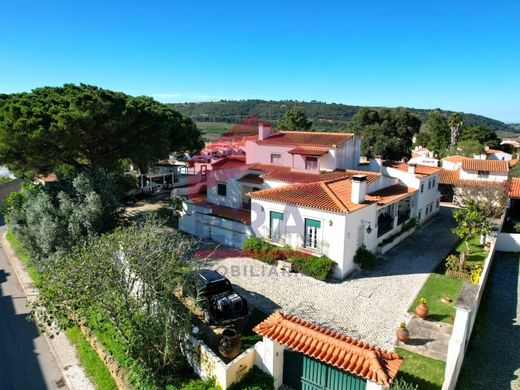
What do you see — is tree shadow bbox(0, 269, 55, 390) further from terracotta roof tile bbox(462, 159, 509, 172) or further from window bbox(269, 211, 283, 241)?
terracotta roof tile bbox(462, 159, 509, 172)

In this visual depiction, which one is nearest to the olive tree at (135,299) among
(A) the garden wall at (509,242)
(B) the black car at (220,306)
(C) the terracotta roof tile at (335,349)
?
(B) the black car at (220,306)

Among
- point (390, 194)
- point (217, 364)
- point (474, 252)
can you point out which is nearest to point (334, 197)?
point (390, 194)

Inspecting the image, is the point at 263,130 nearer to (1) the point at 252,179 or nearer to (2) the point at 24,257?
(1) the point at 252,179

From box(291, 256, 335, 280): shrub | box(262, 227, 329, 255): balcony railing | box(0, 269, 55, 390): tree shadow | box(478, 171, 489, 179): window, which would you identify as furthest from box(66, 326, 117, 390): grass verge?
box(478, 171, 489, 179): window

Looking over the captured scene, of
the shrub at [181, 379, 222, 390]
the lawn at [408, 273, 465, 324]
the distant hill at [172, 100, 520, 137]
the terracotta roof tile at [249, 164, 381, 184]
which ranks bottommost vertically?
the lawn at [408, 273, 465, 324]

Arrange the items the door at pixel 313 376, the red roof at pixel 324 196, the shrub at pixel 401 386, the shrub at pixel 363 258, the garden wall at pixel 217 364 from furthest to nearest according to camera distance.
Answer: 1. the shrub at pixel 363 258
2. the red roof at pixel 324 196
3. the garden wall at pixel 217 364
4. the door at pixel 313 376
5. the shrub at pixel 401 386

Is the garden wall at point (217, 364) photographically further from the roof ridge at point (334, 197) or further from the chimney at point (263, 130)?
the chimney at point (263, 130)
